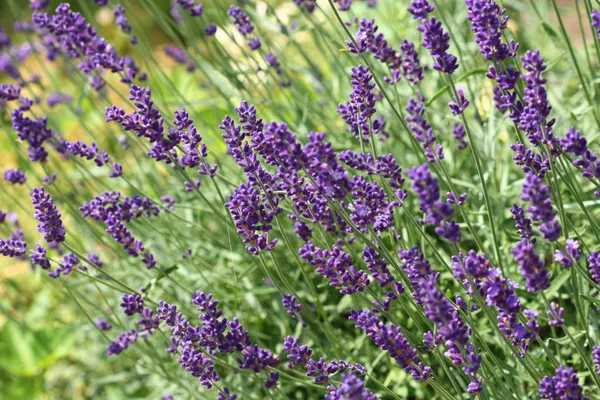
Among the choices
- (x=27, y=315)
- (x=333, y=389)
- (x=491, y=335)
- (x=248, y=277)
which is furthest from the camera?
(x=27, y=315)

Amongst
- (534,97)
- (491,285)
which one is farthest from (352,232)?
(534,97)

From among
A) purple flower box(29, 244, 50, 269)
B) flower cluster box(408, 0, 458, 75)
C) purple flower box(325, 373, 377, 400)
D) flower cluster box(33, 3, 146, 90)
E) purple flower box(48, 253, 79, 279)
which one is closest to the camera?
purple flower box(325, 373, 377, 400)

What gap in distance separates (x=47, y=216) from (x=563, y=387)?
1.54 metres

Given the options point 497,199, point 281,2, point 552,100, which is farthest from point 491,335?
point 281,2

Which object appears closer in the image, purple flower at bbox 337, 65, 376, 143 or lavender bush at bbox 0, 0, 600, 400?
lavender bush at bbox 0, 0, 600, 400

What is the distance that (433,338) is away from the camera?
1.90 meters

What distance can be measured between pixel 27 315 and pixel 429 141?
376cm

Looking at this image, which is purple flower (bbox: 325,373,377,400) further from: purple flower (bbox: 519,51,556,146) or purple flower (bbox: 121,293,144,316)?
purple flower (bbox: 121,293,144,316)

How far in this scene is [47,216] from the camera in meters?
2.20

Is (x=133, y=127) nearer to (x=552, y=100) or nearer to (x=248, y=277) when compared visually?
(x=248, y=277)

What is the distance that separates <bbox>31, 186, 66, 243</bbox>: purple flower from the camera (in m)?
2.16

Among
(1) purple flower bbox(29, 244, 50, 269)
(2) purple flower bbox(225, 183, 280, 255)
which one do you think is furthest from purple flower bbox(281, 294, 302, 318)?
(1) purple flower bbox(29, 244, 50, 269)

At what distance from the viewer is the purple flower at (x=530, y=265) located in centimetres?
147

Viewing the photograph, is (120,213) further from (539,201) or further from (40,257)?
(539,201)
